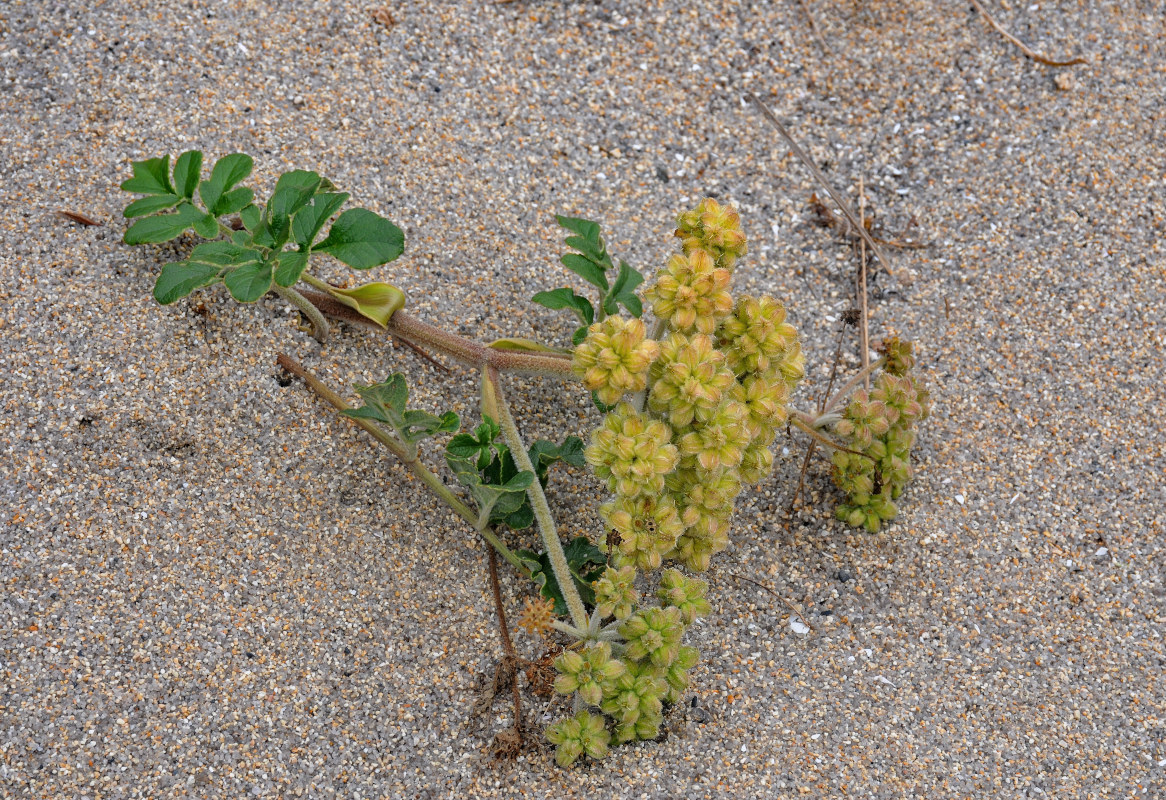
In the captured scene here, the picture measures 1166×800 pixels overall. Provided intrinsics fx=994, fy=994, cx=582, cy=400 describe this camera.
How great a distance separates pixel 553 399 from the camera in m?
2.44

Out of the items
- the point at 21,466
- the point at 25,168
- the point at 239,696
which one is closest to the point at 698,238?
the point at 239,696

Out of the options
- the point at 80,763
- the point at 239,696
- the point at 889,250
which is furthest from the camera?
the point at 889,250

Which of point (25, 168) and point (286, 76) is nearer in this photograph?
point (25, 168)

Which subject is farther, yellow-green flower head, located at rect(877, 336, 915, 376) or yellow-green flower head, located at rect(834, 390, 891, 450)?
yellow-green flower head, located at rect(877, 336, 915, 376)

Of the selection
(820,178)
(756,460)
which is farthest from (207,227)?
(820,178)

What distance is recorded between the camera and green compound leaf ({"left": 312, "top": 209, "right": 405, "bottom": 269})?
2.07m

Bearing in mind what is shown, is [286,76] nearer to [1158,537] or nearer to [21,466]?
[21,466]

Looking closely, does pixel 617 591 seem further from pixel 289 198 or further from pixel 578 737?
pixel 289 198

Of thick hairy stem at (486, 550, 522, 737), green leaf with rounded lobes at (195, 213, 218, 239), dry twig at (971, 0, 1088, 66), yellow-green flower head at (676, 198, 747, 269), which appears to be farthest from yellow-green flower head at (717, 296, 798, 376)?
dry twig at (971, 0, 1088, 66)

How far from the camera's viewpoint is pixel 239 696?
1.96 meters

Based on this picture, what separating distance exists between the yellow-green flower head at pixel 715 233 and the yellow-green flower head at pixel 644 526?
512 millimetres

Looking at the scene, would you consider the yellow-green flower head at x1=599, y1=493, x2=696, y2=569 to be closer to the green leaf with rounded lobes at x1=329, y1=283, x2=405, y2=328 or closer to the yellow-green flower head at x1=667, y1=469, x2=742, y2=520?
the yellow-green flower head at x1=667, y1=469, x2=742, y2=520

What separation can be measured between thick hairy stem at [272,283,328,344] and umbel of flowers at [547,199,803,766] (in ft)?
2.41

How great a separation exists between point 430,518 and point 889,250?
5.01ft
